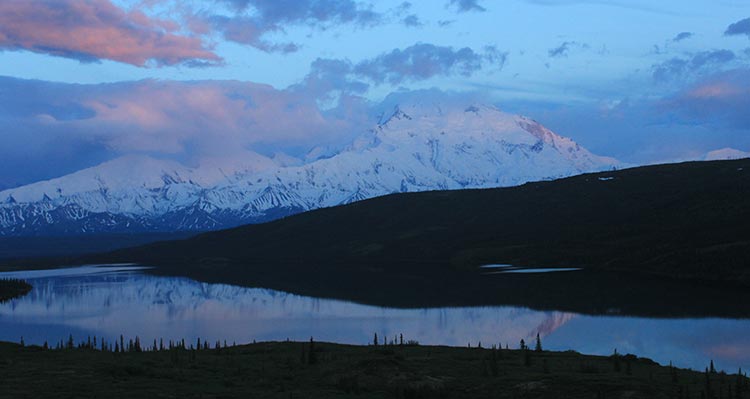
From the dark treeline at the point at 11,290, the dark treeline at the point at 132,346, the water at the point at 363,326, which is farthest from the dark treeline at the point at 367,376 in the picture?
the dark treeline at the point at 11,290

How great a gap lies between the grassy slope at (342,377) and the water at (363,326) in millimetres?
20187

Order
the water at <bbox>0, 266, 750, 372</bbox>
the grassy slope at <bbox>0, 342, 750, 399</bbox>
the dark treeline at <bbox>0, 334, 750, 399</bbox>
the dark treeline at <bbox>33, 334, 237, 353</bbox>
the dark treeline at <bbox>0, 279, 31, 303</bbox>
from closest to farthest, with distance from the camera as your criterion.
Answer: the grassy slope at <bbox>0, 342, 750, 399</bbox>, the dark treeline at <bbox>0, 334, 750, 399</bbox>, the dark treeline at <bbox>33, 334, 237, 353</bbox>, the water at <bbox>0, 266, 750, 372</bbox>, the dark treeline at <bbox>0, 279, 31, 303</bbox>

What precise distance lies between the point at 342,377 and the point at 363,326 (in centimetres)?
5582

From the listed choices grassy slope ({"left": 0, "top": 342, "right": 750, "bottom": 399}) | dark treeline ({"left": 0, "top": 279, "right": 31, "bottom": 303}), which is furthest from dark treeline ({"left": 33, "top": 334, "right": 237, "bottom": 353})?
dark treeline ({"left": 0, "top": 279, "right": 31, "bottom": 303})

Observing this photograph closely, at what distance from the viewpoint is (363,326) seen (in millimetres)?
108000

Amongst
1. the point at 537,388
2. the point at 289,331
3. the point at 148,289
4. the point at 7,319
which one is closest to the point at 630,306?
Result: the point at 289,331

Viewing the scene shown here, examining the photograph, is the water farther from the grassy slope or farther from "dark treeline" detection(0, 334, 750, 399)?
the grassy slope

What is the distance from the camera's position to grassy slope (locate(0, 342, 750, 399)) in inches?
1906

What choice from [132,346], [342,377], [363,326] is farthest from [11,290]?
[342,377]

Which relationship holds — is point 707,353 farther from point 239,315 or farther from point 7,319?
point 7,319

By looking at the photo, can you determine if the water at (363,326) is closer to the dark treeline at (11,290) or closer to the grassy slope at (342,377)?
the dark treeline at (11,290)

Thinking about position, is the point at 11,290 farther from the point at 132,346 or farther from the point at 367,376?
the point at 367,376

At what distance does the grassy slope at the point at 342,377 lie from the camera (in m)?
48.4

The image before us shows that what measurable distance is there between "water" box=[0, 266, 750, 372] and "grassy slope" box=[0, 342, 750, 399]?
2019cm
